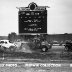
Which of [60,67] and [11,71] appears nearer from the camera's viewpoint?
[11,71]

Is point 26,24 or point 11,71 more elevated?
point 26,24

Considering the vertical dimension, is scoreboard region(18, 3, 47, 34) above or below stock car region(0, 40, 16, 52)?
above

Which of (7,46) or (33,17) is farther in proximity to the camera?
(7,46)

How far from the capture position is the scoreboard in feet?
85.6

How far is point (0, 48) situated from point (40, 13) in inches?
249

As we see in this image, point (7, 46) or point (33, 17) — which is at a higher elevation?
point (33, 17)

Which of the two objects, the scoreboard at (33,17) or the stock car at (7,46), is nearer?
the scoreboard at (33,17)

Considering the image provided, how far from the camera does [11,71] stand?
12180mm

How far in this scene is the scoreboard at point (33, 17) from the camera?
26.1 m

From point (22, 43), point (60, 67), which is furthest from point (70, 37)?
point (60, 67)

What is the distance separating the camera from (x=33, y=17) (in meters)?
26.2

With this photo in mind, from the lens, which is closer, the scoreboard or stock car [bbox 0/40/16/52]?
the scoreboard

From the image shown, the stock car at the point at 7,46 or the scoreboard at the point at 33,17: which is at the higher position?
the scoreboard at the point at 33,17

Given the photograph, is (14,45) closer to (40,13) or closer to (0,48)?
(0,48)
